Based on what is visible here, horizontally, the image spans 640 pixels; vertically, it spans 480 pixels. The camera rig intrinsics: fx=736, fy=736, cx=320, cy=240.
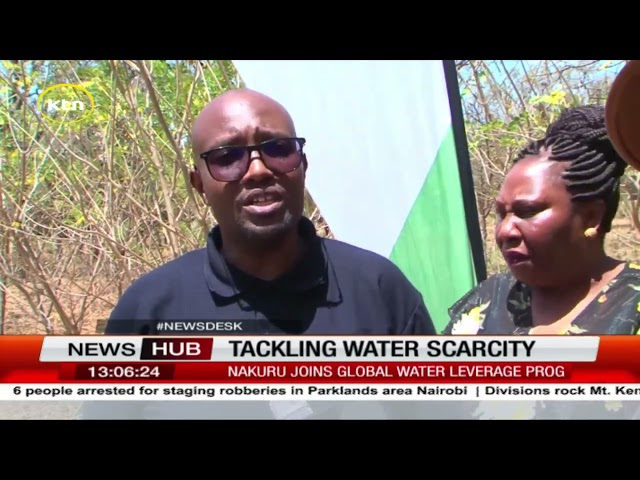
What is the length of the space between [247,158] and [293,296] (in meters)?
0.58

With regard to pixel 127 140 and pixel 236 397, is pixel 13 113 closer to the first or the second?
pixel 127 140

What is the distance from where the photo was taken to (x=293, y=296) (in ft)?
9.69

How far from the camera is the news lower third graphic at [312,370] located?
10.0 feet

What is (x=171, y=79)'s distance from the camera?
3215 millimetres

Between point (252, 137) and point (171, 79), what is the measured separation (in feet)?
1.97

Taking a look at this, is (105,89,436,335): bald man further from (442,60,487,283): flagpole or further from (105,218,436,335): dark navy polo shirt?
(442,60,487,283): flagpole

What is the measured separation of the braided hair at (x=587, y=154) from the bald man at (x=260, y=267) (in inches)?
30.9

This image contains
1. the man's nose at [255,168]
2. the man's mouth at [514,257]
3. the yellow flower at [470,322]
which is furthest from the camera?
the yellow flower at [470,322]

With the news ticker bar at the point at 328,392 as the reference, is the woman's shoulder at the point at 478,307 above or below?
above

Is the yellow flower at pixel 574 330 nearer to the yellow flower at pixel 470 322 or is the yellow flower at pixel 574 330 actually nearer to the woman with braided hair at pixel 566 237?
the woman with braided hair at pixel 566 237

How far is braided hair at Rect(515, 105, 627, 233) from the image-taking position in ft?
9.72

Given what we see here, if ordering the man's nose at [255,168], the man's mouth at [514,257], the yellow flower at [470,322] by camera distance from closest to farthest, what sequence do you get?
1. the man's nose at [255,168]
2. the man's mouth at [514,257]
3. the yellow flower at [470,322]

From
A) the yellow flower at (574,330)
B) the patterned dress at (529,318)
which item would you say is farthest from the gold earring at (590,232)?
the yellow flower at (574,330)
